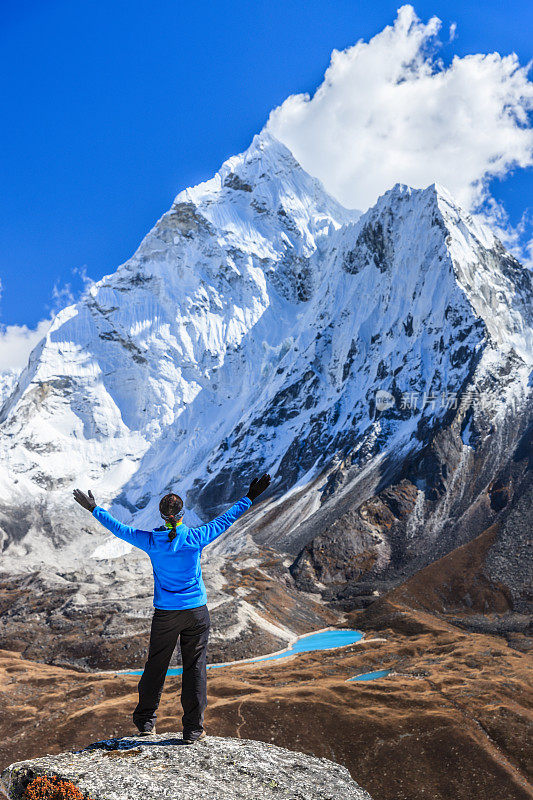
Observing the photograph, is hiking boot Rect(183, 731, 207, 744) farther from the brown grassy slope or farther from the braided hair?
the brown grassy slope

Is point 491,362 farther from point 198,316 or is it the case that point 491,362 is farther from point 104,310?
point 104,310

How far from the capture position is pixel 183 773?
5.91m

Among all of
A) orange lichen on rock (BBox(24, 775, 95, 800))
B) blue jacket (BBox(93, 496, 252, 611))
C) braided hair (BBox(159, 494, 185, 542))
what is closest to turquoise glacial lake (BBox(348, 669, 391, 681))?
blue jacket (BBox(93, 496, 252, 611))

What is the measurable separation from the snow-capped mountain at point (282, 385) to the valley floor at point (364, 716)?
4530 cm

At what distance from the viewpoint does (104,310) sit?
643ft

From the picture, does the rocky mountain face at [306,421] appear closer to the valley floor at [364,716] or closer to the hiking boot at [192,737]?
the valley floor at [364,716]

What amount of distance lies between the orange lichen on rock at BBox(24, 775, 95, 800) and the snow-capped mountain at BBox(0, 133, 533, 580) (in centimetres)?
7296

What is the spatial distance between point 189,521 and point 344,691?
105808 mm

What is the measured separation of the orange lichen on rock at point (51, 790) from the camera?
17.2 feet

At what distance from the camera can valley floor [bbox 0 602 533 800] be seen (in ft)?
61.2

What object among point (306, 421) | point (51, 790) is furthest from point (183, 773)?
point (306, 421)

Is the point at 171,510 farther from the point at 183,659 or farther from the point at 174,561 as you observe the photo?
the point at 183,659

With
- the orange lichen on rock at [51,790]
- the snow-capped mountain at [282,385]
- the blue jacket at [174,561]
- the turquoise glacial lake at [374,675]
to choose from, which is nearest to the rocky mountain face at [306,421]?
the snow-capped mountain at [282,385]

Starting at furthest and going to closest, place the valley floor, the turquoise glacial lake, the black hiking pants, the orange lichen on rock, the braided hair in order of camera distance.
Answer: the turquoise glacial lake → the valley floor → the braided hair → the black hiking pants → the orange lichen on rock
